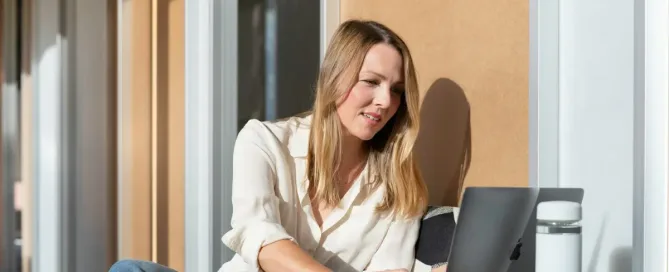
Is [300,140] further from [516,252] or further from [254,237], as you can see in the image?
[516,252]

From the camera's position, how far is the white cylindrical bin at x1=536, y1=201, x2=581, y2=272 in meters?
1.38

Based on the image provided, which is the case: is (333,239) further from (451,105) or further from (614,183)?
(614,183)

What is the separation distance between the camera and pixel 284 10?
290cm

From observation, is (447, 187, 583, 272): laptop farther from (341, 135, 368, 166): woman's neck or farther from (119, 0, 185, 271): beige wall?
(119, 0, 185, 271): beige wall

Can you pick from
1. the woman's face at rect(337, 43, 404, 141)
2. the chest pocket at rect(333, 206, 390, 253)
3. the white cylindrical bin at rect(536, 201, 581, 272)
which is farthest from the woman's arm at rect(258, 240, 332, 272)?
the white cylindrical bin at rect(536, 201, 581, 272)

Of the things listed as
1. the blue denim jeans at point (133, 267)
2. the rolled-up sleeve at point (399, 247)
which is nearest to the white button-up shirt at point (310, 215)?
the rolled-up sleeve at point (399, 247)

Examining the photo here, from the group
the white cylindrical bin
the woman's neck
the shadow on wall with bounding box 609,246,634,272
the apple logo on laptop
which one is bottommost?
the shadow on wall with bounding box 609,246,634,272

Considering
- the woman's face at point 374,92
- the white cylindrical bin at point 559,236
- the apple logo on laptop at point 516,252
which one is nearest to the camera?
the white cylindrical bin at point 559,236

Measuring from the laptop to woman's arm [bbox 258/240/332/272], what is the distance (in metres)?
0.56

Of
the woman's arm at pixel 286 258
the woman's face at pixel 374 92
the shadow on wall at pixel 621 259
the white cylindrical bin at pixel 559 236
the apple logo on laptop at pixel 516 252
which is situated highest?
the woman's face at pixel 374 92

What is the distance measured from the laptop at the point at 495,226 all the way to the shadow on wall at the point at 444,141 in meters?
0.78

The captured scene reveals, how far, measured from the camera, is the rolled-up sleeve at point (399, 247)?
2191mm

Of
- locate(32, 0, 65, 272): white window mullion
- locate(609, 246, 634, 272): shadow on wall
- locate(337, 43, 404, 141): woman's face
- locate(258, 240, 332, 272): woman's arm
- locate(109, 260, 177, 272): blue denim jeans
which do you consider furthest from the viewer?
locate(32, 0, 65, 272): white window mullion

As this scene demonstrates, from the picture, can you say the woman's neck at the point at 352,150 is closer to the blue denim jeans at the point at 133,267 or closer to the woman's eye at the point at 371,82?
the woman's eye at the point at 371,82
